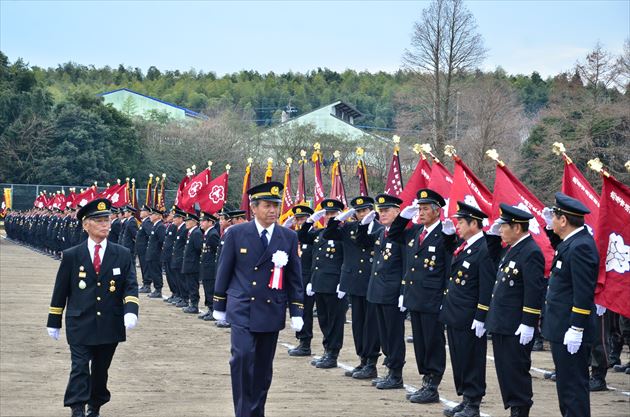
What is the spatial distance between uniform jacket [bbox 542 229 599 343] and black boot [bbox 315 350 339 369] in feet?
16.8

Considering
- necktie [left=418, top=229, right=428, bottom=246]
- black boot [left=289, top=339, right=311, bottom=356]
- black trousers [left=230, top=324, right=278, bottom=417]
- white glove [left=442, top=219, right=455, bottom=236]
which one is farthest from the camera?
black boot [left=289, top=339, right=311, bottom=356]

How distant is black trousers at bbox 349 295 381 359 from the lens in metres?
13.0

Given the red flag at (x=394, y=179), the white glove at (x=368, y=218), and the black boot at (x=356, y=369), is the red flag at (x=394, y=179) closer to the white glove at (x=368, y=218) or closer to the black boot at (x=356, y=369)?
the white glove at (x=368, y=218)

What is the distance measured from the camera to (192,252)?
22.3 meters

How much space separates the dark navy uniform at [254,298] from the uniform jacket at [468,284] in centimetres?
179

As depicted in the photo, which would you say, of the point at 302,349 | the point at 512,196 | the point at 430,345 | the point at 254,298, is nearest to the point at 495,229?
the point at 512,196

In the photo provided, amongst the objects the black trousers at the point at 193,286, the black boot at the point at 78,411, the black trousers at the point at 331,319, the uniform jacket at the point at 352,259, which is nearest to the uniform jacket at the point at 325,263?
the black trousers at the point at 331,319

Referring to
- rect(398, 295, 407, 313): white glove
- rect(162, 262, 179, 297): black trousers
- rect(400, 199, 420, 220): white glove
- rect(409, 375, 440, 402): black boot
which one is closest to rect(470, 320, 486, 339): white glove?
rect(409, 375, 440, 402): black boot

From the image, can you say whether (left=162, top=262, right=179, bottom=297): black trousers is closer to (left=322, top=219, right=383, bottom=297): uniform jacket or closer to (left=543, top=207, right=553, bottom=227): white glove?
(left=322, top=219, right=383, bottom=297): uniform jacket

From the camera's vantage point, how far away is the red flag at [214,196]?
22.2 m

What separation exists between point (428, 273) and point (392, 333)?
3.98 feet

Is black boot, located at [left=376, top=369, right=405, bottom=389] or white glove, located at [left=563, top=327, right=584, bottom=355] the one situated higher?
white glove, located at [left=563, top=327, right=584, bottom=355]

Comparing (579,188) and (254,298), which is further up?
(579,188)

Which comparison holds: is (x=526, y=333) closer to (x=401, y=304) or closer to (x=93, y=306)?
(x=401, y=304)
